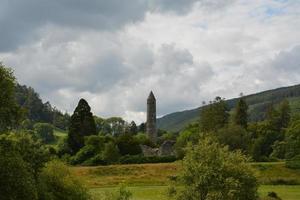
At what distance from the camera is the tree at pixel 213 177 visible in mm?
43062

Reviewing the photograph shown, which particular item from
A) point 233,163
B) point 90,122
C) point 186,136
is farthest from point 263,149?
point 233,163

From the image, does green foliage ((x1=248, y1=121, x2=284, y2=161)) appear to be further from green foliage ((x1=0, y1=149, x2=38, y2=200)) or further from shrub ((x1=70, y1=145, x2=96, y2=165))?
green foliage ((x1=0, y1=149, x2=38, y2=200))

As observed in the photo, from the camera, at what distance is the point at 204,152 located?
45812 millimetres

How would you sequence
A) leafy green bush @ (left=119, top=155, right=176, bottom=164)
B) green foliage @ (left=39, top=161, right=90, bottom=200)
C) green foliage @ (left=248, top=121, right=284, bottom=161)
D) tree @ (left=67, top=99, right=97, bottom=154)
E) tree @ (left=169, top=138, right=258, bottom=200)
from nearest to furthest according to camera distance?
green foliage @ (left=39, top=161, right=90, bottom=200) → tree @ (left=169, top=138, right=258, bottom=200) → leafy green bush @ (left=119, top=155, right=176, bottom=164) → tree @ (left=67, top=99, right=97, bottom=154) → green foliage @ (left=248, top=121, right=284, bottom=161)

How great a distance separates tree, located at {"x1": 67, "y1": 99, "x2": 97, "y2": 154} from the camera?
380 ft

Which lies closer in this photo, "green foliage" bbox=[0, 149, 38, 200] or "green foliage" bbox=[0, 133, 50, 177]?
"green foliage" bbox=[0, 149, 38, 200]

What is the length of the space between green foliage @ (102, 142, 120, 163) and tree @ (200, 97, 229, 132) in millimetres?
31217

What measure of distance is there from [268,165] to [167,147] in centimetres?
3907

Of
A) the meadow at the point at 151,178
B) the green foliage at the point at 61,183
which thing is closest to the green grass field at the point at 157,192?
the meadow at the point at 151,178

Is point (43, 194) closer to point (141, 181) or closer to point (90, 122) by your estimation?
point (141, 181)

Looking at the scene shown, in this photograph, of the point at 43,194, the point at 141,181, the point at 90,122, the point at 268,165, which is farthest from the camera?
the point at 90,122

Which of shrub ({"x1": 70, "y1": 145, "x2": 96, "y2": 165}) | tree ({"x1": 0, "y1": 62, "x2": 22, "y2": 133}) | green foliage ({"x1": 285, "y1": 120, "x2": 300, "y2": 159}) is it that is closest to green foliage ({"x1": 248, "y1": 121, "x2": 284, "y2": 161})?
green foliage ({"x1": 285, "y1": 120, "x2": 300, "y2": 159})

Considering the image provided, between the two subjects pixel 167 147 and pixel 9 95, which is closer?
pixel 9 95

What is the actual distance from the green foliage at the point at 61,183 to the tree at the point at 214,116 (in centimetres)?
8500
